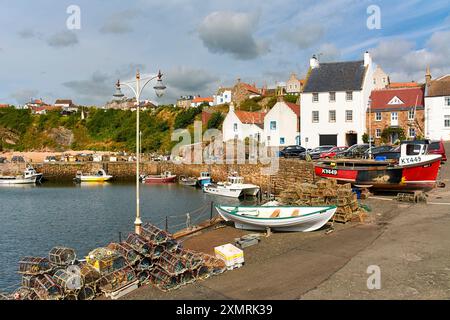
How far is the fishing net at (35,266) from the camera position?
33.2 feet

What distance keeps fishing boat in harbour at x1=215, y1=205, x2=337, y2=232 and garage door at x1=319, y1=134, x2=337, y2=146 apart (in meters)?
32.2

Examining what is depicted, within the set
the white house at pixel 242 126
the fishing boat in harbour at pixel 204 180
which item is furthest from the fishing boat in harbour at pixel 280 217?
the white house at pixel 242 126

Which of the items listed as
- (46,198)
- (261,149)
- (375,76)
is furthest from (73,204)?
(375,76)

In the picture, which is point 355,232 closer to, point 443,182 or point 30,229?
point 443,182

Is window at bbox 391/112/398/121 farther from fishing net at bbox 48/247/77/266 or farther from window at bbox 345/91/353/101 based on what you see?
fishing net at bbox 48/247/77/266

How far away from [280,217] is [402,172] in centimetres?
1189

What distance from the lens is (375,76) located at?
7806 cm

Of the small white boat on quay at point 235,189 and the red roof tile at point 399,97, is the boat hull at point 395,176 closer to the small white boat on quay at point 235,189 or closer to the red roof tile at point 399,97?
the small white boat on quay at point 235,189

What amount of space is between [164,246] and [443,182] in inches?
899

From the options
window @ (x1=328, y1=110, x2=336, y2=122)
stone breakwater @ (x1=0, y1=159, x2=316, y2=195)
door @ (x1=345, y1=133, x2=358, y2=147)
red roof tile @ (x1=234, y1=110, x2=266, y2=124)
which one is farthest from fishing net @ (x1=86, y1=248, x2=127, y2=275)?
red roof tile @ (x1=234, y1=110, x2=266, y2=124)

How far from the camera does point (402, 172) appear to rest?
77.8ft

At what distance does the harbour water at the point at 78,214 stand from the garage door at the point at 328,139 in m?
15.7

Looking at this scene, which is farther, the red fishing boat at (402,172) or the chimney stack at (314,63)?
the chimney stack at (314,63)

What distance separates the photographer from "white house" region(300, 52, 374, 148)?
46125 mm
